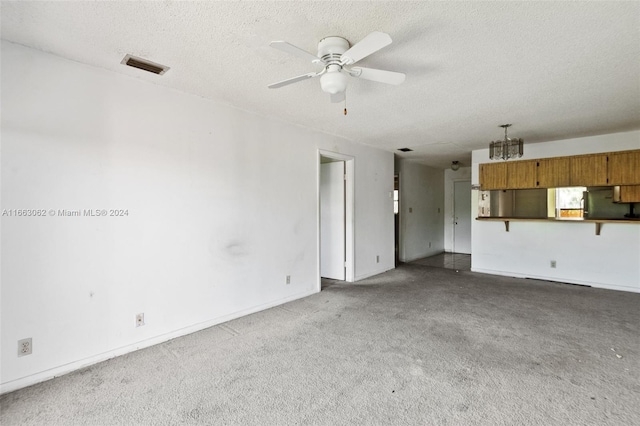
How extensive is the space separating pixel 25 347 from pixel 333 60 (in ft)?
9.44

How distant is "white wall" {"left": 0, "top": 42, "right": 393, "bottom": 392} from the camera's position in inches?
82.7

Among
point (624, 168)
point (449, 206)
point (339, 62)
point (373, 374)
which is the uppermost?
point (339, 62)

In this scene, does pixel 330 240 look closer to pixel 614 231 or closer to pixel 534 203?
pixel 534 203

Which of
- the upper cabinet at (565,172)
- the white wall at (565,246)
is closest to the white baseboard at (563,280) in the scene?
the white wall at (565,246)

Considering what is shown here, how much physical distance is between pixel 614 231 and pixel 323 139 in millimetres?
4502

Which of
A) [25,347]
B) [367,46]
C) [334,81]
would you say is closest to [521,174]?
[334,81]

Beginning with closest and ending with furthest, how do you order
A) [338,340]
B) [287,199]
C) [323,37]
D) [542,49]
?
[323,37]
[542,49]
[338,340]
[287,199]

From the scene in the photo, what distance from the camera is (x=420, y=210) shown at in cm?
746

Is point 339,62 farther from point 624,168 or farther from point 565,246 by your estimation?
point 565,246

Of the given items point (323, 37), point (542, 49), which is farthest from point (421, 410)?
point (542, 49)

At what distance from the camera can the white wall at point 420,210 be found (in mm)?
6945

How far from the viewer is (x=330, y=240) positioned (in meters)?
5.15

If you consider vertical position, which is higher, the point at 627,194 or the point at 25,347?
the point at 627,194

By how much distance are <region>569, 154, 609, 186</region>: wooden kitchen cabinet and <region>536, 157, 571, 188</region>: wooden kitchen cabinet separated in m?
0.06
